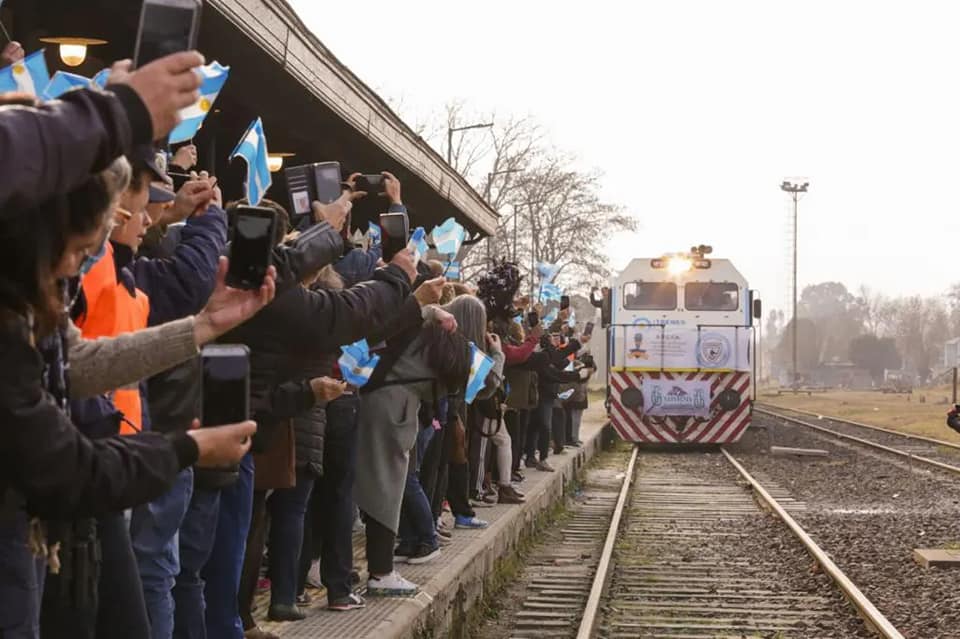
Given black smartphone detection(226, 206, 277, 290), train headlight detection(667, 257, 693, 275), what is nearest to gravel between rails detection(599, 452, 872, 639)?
black smartphone detection(226, 206, 277, 290)

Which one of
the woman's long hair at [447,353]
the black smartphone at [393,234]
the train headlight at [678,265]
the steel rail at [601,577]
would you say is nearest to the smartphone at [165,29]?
the black smartphone at [393,234]

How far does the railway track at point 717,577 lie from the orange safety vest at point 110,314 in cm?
490

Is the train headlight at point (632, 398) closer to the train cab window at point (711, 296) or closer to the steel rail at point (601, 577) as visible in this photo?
the train cab window at point (711, 296)

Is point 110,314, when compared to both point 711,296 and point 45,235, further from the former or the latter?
point 711,296

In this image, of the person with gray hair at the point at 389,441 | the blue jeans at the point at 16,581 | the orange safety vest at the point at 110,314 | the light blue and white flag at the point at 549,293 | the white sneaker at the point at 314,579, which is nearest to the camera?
the blue jeans at the point at 16,581

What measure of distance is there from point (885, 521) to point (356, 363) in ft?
27.8

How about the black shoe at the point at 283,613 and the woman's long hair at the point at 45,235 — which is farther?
the black shoe at the point at 283,613

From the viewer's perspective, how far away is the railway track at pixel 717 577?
8.81 m

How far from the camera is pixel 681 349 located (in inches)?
963

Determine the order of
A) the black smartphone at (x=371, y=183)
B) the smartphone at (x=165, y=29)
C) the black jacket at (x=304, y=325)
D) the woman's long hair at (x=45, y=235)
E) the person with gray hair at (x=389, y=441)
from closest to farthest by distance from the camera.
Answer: the woman's long hair at (x=45, y=235), the smartphone at (x=165, y=29), the black jacket at (x=304, y=325), the black smartphone at (x=371, y=183), the person with gray hair at (x=389, y=441)

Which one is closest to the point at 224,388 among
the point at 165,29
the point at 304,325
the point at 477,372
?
the point at 165,29

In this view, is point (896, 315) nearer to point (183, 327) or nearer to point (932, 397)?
point (932, 397)

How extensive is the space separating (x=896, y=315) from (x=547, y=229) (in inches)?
5221

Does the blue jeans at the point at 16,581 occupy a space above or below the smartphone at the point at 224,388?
below
